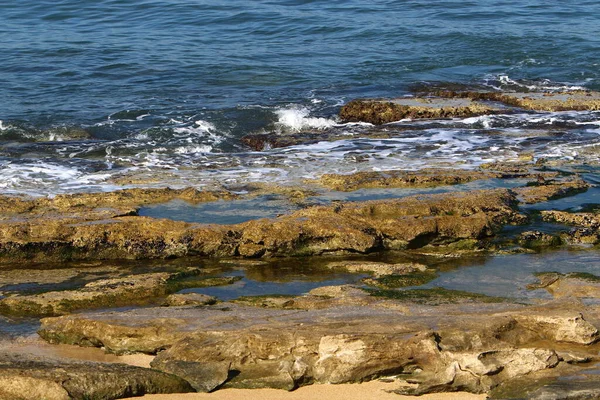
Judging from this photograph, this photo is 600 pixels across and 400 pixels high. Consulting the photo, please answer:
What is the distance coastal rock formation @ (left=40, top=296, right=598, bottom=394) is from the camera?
558 centimetres

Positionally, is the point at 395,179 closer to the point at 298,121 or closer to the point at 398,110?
the point at 398,110

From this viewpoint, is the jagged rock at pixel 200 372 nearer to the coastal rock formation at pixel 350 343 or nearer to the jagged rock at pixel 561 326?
the coastal rock formation at pixel 350 343

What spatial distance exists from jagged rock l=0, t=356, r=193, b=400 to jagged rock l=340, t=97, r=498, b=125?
11.0 metres

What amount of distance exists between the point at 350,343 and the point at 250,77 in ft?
49.5

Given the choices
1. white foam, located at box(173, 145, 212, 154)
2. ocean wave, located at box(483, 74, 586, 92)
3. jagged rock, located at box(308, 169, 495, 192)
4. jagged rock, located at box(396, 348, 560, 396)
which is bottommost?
ocean wave, located at box(483, 74, 586, 92)

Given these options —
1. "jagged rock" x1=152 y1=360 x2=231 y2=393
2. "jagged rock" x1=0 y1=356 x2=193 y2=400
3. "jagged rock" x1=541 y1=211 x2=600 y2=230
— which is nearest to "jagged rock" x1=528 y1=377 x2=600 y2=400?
"jagged rock" x1=152 y1=360 x2=231 y2=393

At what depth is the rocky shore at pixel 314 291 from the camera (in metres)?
5.58

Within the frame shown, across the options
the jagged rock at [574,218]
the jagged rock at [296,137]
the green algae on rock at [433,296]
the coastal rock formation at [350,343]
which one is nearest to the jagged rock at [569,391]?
the coastal rock formation at [350,343]

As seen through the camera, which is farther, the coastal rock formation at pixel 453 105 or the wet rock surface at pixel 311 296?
the coastal rock formation at pixel 453 105

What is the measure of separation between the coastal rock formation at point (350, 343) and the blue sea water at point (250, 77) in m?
5.55

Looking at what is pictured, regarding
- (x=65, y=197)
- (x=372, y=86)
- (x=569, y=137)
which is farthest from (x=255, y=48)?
(x=65, y=197)

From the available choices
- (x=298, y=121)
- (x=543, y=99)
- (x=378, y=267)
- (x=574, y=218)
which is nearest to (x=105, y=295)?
(x=378, y=267)

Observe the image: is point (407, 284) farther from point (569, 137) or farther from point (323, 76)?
point (323, 76)

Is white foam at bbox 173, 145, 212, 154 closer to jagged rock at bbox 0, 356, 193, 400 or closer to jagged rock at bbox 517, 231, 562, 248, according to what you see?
jagged rock at bbox 517, 231, 562, 248
